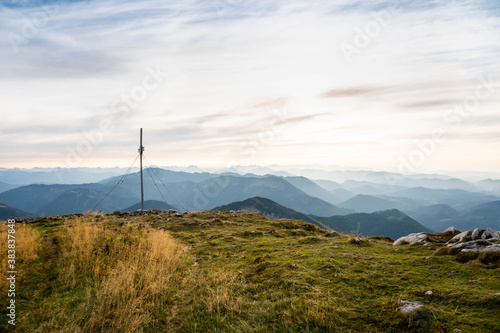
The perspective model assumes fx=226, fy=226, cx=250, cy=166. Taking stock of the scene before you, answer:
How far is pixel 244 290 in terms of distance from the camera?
8.52m

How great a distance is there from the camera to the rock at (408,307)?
18.6 feet

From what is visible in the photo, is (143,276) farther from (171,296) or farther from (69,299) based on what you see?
(69,299)

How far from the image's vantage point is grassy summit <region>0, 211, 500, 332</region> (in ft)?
19.5

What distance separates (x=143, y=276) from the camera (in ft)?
28.4

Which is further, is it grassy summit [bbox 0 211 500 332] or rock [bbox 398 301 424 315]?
grassy summit [bbox 0 211 500 332]

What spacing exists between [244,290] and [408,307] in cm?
517

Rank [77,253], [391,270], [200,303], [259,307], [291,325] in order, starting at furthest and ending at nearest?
1. [77,253]
2. [391,270]
3. [200,303]
4. [259,307]
5. [291,325]

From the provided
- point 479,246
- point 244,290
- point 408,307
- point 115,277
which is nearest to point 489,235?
point 479,246

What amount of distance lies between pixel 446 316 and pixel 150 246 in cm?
1222

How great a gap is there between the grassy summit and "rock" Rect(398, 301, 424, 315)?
0.13 metres

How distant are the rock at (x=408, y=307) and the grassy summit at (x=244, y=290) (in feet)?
0.42

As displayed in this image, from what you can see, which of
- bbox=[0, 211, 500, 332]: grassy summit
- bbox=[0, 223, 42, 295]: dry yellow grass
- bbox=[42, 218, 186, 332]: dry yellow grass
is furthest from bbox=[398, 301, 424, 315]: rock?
bbox=[0, 223, 42, 295]: dry yellow grass

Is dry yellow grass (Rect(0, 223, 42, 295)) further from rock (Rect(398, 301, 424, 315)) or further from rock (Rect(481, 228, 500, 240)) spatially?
rock (Rect(481, 228, 500, 240))

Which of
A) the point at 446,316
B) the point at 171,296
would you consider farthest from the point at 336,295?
the point at 171,296
